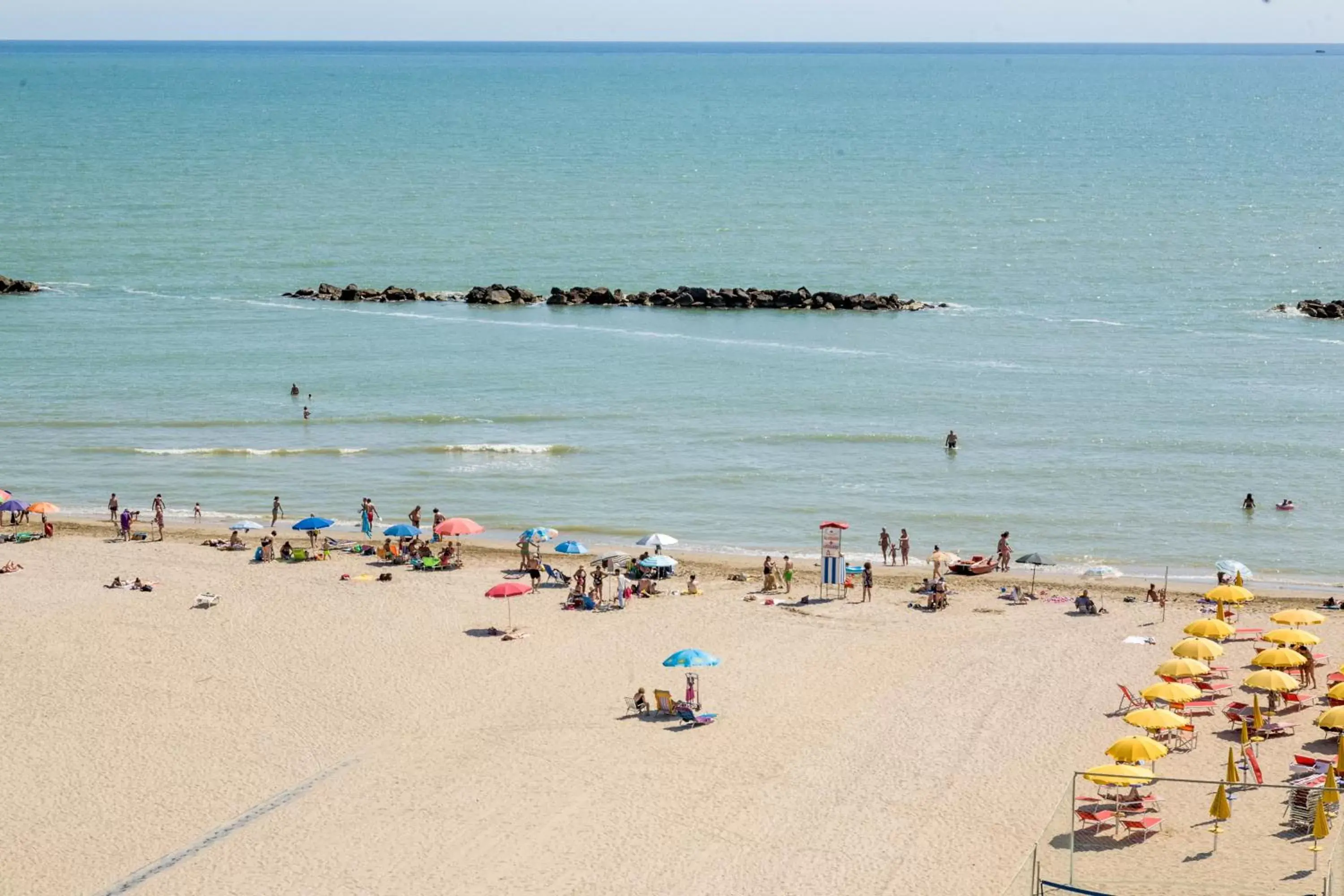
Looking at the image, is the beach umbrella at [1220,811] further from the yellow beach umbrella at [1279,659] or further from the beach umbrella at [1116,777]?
the yellow beach umbrella at [1279,659]

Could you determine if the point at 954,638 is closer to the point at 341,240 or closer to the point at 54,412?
the point at 54,412

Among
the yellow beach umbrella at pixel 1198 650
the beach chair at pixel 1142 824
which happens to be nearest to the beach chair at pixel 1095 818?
the beach chair at pixel 1142 824

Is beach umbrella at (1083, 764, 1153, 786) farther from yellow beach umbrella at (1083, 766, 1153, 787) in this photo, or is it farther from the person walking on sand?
the person walking on sand

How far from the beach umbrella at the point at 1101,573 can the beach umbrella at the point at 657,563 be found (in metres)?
9.00

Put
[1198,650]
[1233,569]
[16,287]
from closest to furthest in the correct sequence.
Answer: [1198,650] → [1233,569] → [16,287]

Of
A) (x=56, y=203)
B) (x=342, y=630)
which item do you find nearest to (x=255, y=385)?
(x=342, y=630)

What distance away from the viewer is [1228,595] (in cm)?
3059

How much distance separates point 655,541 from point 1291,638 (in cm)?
1340

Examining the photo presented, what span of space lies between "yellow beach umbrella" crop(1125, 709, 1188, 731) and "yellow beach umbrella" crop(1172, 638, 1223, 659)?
2.93 metres

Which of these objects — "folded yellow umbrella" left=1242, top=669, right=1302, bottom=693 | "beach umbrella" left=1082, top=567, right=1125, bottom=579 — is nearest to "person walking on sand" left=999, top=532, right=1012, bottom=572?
"beach umbrella" left=1082, top=567, right=1125, bottom=579

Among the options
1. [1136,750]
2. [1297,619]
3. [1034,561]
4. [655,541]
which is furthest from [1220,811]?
[655,541]

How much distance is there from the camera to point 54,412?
49969mm

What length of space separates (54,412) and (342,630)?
24.0m

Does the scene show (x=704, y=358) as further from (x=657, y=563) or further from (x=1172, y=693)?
(x=1172, y=693)
